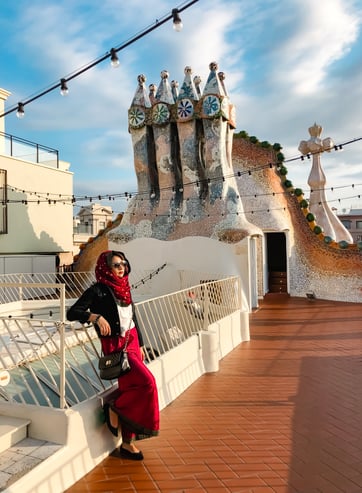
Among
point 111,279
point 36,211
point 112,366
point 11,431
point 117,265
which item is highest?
point 36,211

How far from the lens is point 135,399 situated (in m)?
2.90

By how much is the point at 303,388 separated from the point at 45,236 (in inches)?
498

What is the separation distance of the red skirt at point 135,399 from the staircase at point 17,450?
0.52 metres

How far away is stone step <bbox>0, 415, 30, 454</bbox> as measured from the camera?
2.60 m

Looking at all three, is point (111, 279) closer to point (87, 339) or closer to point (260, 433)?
point (260, 433)

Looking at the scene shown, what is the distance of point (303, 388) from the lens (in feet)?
14.4

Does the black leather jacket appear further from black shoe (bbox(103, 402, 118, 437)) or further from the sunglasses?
black shoe (bbox(103, 402, 118, 437))

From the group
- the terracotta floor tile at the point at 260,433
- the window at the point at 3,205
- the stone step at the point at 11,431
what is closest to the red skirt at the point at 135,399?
the terracotta floor tile at the point at 260,433

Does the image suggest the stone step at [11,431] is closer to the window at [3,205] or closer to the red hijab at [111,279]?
the red hijab at [111,279]

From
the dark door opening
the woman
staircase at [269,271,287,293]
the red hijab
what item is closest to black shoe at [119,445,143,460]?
the woman

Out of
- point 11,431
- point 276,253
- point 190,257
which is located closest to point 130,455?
point 11,431

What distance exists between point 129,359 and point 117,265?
0.71 meters

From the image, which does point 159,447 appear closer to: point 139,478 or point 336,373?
point 139,478

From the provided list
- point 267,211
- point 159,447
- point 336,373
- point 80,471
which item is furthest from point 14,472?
point 267,211
